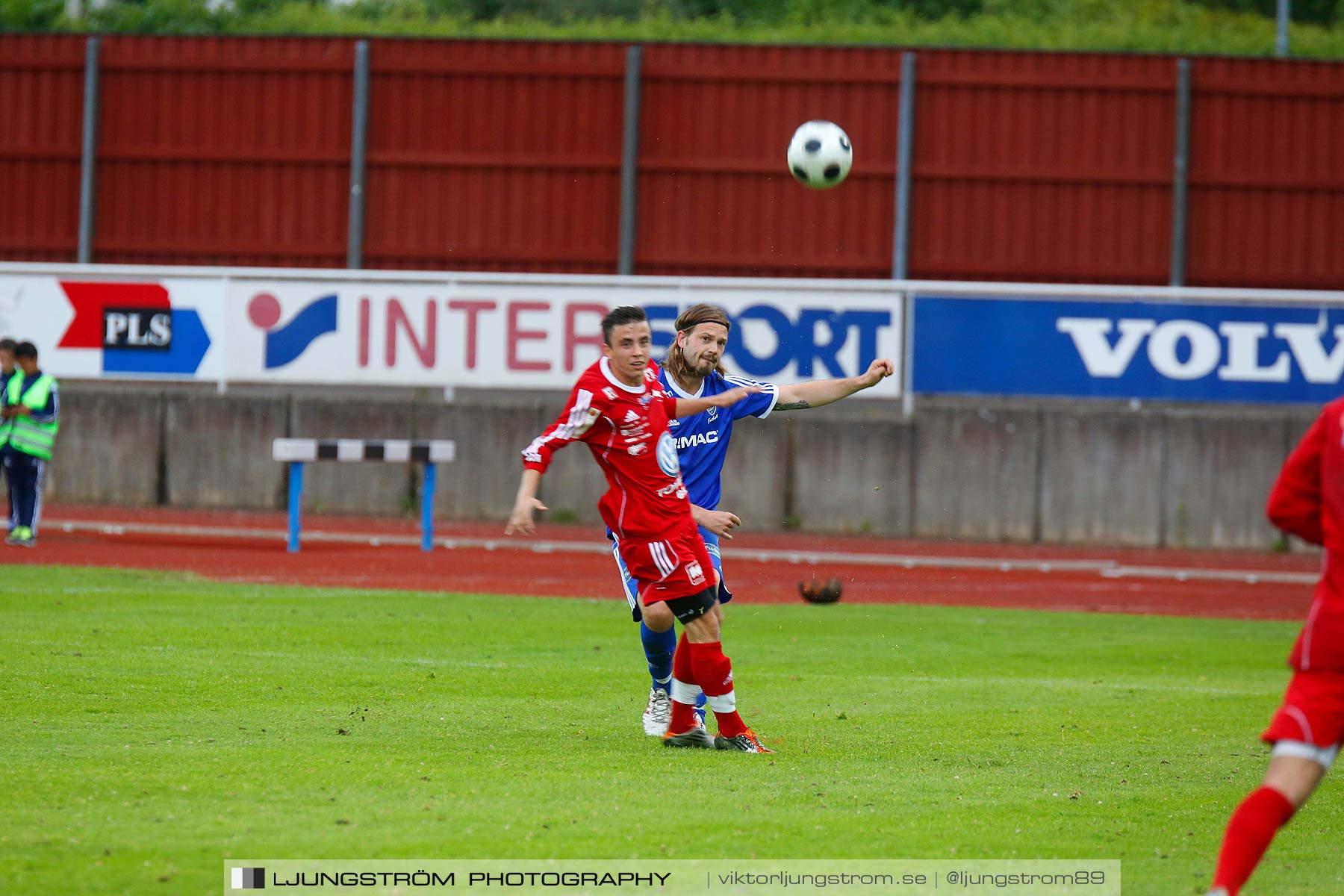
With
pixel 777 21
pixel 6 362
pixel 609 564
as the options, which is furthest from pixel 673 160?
pixel 777 21

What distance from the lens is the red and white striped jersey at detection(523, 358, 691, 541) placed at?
795 centimetres

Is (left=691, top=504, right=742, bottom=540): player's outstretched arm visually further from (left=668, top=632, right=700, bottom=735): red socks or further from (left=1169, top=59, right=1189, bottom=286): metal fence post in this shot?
(left=1169, top=59, right=1189, bottom=286): metal fence post

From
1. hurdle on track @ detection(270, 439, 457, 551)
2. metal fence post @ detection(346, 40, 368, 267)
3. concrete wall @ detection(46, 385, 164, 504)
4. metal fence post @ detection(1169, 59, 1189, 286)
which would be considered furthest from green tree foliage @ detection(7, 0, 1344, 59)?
hurdle on track @ detection(270, 439, 457, 551)

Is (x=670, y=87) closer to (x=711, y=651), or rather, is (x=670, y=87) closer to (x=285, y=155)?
(x=285, y=155)

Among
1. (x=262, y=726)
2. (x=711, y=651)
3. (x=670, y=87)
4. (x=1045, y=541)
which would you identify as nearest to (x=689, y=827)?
(x=711, y=651)

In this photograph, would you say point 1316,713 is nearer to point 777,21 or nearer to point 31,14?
point 777,21

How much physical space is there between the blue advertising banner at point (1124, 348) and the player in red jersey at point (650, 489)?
1548 centimetres

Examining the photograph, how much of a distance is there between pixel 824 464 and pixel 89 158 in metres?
14.5

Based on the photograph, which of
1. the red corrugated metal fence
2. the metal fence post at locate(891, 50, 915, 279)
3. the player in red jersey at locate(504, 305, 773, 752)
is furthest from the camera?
the red corrugated metal fence

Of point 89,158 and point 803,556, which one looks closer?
point 803,556

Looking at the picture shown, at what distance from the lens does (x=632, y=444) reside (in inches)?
316

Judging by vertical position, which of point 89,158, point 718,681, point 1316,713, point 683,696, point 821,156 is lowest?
point 683,696

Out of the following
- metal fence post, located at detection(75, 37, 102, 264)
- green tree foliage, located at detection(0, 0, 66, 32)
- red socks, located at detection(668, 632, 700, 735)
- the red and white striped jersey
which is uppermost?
green tree foliage, located at detection(0, 0, 66, 32)

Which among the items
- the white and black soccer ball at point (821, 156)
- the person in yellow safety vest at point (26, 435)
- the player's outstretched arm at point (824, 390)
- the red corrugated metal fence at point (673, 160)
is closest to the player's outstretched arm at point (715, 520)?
the player's outstretched arm at point (824, 390)
